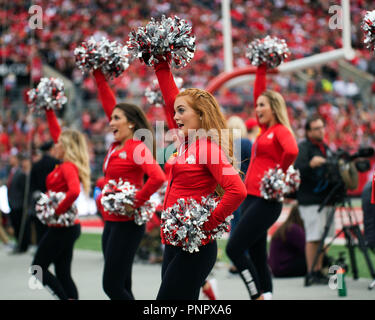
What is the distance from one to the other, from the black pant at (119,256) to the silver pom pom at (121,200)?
0.25 feet

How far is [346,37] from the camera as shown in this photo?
8766 millimetres

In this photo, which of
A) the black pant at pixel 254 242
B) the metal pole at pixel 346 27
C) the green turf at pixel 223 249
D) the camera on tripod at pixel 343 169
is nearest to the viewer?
the black pant at pixel 254 242

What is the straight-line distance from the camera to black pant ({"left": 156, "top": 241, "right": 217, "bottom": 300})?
3006 mm

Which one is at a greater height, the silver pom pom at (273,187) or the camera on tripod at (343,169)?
the camera on tripod at (343,169)

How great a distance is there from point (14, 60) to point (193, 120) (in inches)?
640

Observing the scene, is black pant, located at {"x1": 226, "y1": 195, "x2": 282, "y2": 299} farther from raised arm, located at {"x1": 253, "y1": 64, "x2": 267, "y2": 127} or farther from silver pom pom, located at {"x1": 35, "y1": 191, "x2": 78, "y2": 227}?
silver pom pom, located at {"x1": 35, "y1": 191, "x2": 78, "y2": 227}

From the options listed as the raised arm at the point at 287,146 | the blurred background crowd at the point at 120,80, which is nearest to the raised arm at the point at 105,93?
the raised arm at the point at 287,146

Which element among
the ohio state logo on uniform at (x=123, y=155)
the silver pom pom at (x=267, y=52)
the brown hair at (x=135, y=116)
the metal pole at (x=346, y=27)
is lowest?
the ohio state logo on uniform at (x=123, y=155)

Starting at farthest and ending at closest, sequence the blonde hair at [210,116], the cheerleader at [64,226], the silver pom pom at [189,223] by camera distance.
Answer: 1. the cheerleader at [64,226]
2. the blonde hair at [210,116]
3. the silver pom pom at [189,223]

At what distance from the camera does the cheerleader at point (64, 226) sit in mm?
4895

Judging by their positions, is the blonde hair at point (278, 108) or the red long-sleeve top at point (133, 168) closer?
the red long-sleeve top at point (133, 168)

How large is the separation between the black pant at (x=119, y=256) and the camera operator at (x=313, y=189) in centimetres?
263

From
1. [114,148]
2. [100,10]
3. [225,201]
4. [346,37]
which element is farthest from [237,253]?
[100,10]

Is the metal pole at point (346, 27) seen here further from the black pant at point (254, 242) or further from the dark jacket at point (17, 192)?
the dark jacket at point (17, 192)
